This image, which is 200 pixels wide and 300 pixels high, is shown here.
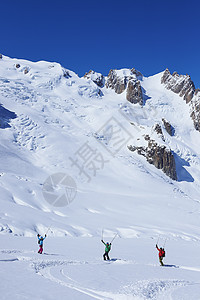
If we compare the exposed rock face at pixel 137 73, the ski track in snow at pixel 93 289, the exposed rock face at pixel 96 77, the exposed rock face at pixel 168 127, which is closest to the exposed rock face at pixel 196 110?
the exposed rock face at pixel 168 127

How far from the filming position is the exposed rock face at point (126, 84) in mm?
106000

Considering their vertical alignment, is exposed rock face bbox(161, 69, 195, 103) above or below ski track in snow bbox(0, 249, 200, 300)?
above

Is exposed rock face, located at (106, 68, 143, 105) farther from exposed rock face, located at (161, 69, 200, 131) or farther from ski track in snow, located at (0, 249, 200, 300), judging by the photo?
ski track in snow, located at (0, 249, 200, 300)

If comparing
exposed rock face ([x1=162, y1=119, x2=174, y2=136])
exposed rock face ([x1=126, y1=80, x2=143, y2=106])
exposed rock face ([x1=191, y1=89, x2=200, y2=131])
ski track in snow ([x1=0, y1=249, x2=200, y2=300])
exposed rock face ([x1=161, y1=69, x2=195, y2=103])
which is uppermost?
exposed rock face ([x1=161, y1=69, x2=195, y2=103])

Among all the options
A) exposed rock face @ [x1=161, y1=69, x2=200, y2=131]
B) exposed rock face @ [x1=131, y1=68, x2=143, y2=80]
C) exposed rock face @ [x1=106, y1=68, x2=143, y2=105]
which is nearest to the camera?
exposed rock face @ [x1=106, y1=68, x2=143, y2=105]

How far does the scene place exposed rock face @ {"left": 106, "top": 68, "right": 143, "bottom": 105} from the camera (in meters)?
106

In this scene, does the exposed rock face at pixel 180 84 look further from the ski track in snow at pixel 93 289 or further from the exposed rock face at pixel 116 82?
the ski track in snow at pixel 93 289

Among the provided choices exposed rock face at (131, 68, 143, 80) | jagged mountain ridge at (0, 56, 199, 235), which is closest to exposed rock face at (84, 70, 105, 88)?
jagged mountain ridge at (0, 56, 199, 235)

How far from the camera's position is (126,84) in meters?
113

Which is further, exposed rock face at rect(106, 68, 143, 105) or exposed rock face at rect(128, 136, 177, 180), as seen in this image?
exposed rock face at rect(106, 68, 143, 105)

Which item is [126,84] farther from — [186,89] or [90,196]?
[90,196]

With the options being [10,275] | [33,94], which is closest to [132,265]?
[10,275]

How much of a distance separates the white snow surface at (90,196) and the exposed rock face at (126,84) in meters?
4.31

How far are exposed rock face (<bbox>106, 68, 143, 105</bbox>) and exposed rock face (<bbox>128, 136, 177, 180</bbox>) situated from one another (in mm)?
39478
